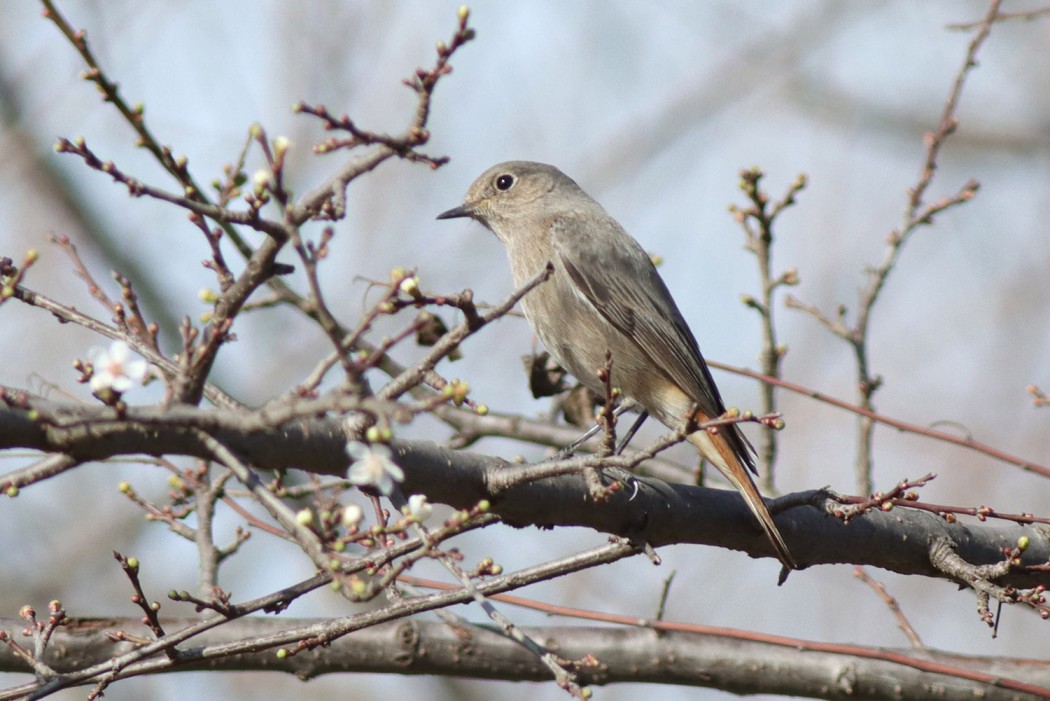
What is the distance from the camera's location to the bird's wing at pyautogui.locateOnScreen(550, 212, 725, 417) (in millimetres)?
4984

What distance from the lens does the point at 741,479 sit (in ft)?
12.0

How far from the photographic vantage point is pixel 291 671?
375 cm

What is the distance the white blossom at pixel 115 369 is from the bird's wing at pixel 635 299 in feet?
10.5

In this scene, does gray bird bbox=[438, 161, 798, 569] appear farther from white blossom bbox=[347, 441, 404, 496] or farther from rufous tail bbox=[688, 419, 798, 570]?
white blossom bbox=[347, 441, 404, 496]

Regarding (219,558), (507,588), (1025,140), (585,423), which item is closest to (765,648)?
(585,423)

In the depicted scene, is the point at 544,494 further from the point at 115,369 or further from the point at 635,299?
the point at 635,299

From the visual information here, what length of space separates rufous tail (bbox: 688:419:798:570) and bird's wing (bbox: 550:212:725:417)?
60cm

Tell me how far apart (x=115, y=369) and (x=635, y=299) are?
353cm

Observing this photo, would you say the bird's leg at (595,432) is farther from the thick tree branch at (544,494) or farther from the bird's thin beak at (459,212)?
the bird's thin beak at (459,212)

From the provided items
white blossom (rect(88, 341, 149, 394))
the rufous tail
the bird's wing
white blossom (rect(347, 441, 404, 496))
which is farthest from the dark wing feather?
white blossom (rect(88, 341, 149, 394))

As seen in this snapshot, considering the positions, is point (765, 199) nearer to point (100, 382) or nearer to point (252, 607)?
point (252, 607)

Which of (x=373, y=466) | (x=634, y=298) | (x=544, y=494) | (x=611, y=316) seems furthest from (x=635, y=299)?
(x=373, y=466)

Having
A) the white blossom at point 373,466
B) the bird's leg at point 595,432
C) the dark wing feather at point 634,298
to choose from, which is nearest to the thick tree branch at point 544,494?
the white blossom at point 373,466

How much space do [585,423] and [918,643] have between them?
1.71 meters
